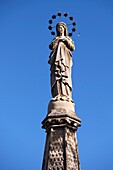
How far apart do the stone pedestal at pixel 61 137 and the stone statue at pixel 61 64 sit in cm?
37

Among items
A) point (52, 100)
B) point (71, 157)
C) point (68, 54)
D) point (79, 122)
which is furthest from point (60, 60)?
point (71, 157)

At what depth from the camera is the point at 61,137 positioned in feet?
28.0

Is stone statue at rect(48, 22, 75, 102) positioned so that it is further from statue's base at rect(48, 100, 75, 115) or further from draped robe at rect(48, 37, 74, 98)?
statue's base at rect(48, 100, 75, 115)

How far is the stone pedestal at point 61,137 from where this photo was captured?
26.6 feet

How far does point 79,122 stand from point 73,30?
3.35 metres

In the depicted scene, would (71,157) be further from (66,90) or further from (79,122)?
(66,90)

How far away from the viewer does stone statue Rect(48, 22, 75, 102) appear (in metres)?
9.39

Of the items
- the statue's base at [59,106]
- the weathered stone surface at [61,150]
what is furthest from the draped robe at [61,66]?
the weathered stone surface at [61,150]

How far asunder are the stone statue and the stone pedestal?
0.37 m

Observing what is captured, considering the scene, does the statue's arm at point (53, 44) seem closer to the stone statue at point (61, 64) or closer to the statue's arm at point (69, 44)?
the stone statue at point (61, 64)

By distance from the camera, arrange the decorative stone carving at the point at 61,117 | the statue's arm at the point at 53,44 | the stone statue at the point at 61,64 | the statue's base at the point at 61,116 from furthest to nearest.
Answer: the statue's arm at the point at 53,44
the stone statue at the point at 61,64
the statue's base at the point at 61,116
the decorative stone carving at the point at 61,117

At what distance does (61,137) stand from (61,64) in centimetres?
209

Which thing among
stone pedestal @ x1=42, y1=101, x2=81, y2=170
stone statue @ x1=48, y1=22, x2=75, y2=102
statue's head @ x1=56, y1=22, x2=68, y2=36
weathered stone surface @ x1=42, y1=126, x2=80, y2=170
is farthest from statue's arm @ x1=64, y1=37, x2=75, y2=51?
weathered stone surface @ x1=42, y1=126, x2=80, y2=170

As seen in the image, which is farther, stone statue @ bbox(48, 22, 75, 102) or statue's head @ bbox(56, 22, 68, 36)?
statue's head @ bbox(56, 22, 68, 36)
